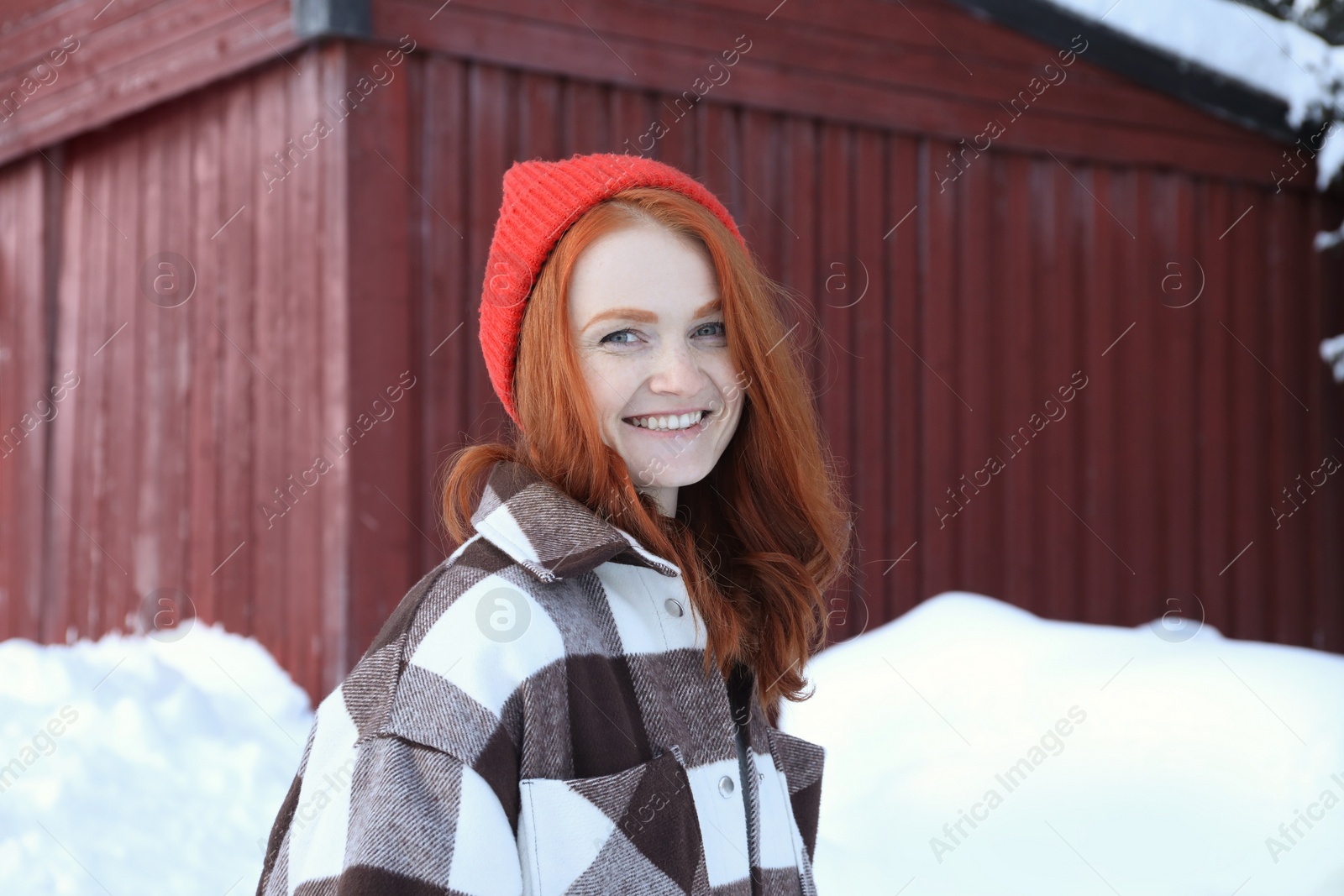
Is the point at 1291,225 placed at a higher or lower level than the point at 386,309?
lower

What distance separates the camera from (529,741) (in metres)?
1.10

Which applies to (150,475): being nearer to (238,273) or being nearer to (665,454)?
(238,273)

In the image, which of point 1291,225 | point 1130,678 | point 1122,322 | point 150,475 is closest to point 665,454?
point 1130,678

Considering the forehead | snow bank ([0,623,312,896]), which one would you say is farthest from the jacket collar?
snow bank ([0,623,312,896])

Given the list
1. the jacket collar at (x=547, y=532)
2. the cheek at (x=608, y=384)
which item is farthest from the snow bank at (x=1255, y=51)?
the jacket collar at (x=547, y=532)

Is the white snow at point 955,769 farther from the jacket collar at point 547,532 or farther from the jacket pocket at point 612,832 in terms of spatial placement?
the jacket collar at point 547,532

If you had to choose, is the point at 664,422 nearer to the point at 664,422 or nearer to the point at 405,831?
the point at 664,422

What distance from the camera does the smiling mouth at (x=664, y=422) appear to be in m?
1.40

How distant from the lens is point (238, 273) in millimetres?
4441

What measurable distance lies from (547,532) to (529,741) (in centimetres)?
23

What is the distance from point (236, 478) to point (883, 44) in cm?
339

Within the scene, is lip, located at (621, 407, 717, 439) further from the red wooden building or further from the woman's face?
the red wooden building

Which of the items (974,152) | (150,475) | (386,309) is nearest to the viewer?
(386,309)

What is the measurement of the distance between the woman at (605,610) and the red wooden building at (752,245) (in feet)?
7.84
